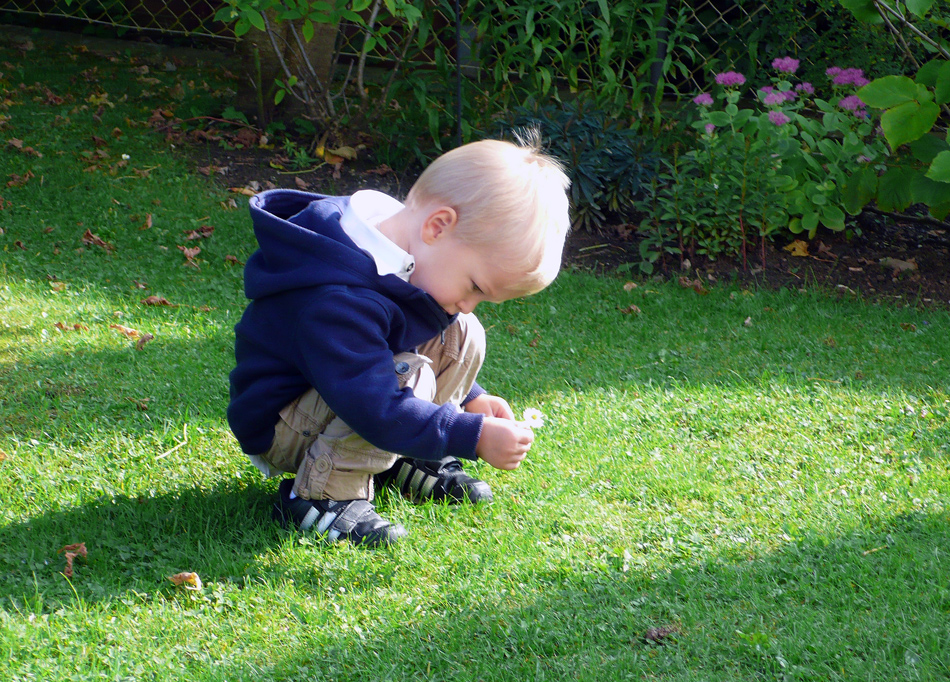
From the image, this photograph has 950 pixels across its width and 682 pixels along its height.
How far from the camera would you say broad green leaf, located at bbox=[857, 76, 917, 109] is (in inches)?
152

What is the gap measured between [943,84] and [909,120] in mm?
219

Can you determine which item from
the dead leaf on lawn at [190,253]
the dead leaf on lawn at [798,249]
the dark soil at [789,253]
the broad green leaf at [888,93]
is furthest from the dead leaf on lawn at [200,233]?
the broad green leaf at [888,93]

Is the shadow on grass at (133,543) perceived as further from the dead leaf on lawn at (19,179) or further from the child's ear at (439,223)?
the dead leaf on lawn at (19,179)

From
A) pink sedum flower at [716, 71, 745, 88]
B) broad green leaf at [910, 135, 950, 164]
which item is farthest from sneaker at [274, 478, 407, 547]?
broad green leaf at [910, 135, 950, 164]

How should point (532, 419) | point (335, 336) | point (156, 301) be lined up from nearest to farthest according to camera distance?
point (335, 336) → point (532, 419) → point (156, 301)

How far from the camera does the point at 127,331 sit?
11.3 ft

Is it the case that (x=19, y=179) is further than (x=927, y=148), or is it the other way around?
(x=19, y=179)

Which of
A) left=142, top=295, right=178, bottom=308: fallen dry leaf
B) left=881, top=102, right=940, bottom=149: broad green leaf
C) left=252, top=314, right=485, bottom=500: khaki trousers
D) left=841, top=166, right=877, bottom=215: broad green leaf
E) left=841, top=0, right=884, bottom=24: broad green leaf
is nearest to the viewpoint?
left=252, top=314, right=485, bottom=500: khaki trousers

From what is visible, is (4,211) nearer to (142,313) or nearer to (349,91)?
(142,313)

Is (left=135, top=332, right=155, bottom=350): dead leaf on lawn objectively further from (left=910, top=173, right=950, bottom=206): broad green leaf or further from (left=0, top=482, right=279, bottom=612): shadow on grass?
(left=910, top=173, right=950, bottom=206): broad green leaf

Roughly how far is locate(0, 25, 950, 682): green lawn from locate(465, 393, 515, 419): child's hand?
232 millimetres

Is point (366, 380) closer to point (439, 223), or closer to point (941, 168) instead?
point (439, 223)

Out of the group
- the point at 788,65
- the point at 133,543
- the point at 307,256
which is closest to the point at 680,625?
the point at 307,256

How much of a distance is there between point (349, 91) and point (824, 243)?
128 inches
